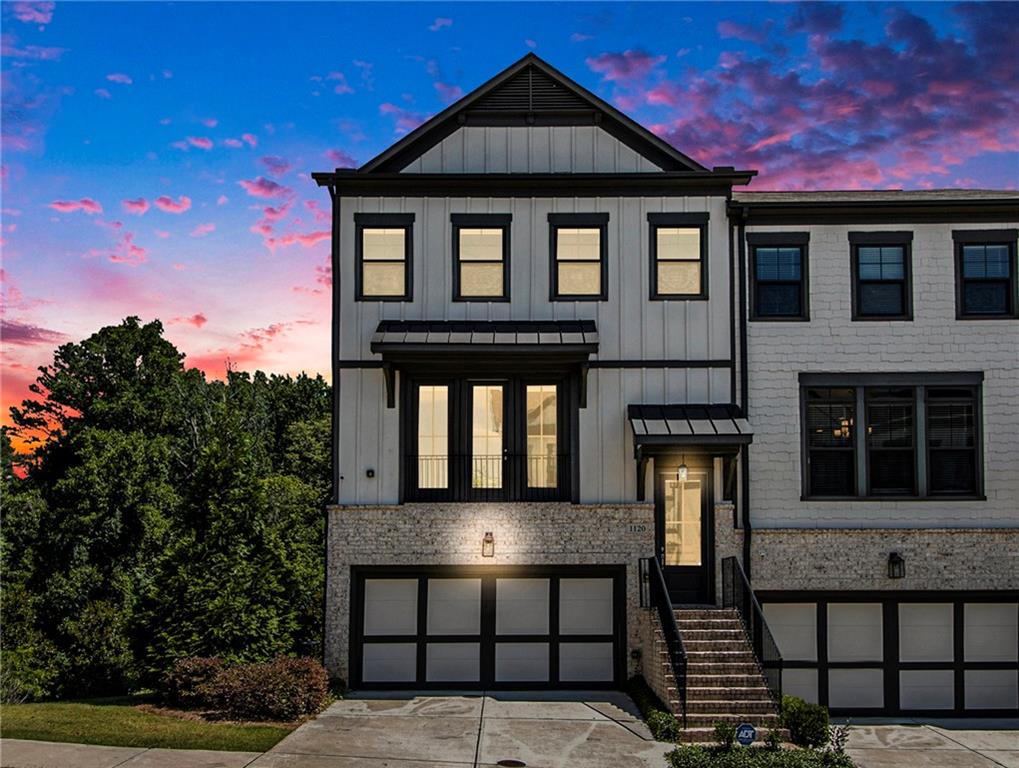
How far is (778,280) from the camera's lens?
17.8 metres

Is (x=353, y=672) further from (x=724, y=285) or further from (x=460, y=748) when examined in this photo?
(x=724, y=285)

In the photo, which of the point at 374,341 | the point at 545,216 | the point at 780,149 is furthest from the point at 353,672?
the point at 780,149

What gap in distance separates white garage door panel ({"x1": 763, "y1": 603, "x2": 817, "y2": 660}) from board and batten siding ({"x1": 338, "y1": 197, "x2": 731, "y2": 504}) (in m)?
3.58

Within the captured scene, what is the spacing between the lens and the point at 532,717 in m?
15.1

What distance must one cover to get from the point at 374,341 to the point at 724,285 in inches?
272

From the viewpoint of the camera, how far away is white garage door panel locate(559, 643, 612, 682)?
672 inches

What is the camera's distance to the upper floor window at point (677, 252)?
17688mm

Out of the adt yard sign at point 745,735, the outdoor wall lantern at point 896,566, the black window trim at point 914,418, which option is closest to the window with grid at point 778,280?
the black window trim at point 914,418

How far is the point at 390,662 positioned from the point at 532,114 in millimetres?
11080

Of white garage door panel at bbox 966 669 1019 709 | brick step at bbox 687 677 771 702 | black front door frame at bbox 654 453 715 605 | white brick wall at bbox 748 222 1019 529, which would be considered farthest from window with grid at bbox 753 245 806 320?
white garage door panel at bbox 966 669 1019 709

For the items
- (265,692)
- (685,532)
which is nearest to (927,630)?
(685,532)

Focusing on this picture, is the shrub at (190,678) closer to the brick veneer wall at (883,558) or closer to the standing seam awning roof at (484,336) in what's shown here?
the standing seam awning roof at (484,336)

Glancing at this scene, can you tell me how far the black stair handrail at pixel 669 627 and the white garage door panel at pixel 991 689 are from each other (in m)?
6.27

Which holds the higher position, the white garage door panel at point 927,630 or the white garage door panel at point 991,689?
the white garage door panel at point 927,630
